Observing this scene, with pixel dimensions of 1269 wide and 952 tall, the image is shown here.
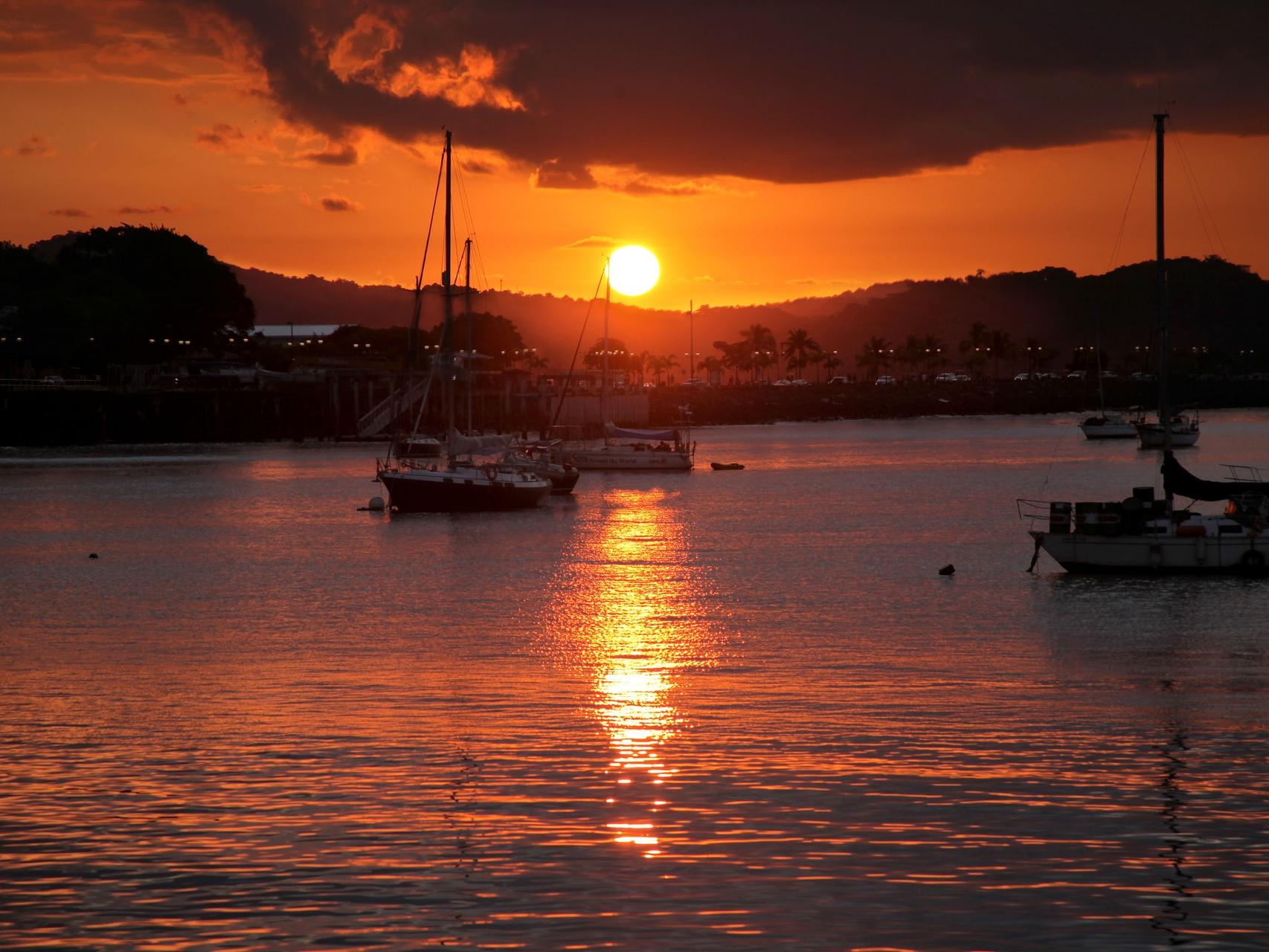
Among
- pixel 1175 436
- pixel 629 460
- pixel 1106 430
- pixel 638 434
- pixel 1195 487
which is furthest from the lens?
pixel 1106 430

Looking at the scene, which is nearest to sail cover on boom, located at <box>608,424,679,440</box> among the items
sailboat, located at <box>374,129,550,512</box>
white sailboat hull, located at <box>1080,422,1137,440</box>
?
sailboat, located at <box>374,129,550,512</box>

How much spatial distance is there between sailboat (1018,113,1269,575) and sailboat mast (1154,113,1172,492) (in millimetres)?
Result: 150

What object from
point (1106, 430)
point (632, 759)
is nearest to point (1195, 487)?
point (632, 759)

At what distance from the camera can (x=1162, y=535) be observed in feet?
141

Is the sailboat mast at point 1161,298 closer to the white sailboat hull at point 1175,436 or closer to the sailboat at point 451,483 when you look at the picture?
the sailboat at point 451,483

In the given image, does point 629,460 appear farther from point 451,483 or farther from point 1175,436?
point 1175,436

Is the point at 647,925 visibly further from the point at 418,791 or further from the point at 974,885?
the point at 418,791

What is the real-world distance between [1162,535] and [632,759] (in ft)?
89.1

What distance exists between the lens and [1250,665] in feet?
95.8

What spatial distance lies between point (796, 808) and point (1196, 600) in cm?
2532

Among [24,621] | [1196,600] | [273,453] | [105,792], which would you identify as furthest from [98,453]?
[105,792]

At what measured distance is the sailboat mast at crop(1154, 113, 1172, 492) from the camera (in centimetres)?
4688

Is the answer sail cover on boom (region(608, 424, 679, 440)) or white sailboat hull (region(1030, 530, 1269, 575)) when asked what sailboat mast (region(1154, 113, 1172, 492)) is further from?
sail cover on boom (region(608, 424, 679, 440))

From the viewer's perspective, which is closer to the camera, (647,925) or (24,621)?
(647,925)
